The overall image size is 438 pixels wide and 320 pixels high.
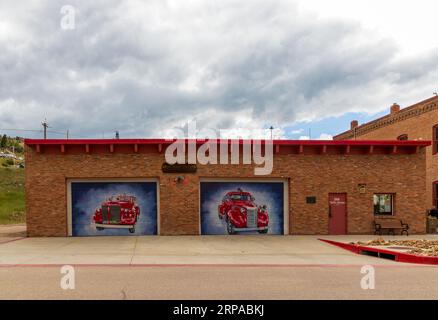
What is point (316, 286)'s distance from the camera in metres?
9.06

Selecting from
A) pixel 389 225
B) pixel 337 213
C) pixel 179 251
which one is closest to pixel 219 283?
pixel 179 251

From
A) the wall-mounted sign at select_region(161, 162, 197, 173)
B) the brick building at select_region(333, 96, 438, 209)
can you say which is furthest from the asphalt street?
the brick building at select_region(333, 96, 438, 209)

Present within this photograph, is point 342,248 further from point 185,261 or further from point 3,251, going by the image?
point 3,251

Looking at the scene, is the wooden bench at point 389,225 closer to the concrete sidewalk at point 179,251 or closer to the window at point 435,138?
the concrete sidewalk at point 179,251

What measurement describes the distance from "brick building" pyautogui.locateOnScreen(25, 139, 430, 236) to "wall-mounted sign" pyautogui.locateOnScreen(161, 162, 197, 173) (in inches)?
1.9

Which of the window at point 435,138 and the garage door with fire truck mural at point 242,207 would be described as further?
the window at point 435,138

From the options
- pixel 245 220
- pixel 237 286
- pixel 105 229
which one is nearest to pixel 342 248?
pixel 245 220

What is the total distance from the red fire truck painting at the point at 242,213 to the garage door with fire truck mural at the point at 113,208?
11.5ft

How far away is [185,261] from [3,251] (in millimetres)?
6805

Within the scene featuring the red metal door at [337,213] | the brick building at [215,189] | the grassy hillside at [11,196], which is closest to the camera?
the brick building at [215,189]

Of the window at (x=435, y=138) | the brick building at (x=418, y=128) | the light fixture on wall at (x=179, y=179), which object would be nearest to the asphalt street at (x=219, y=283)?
the light fixture on wall at (x=179, y=179)

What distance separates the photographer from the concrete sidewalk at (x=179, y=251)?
12.6 metres

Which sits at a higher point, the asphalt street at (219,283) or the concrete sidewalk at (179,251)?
the asphalt street at (219,283)
